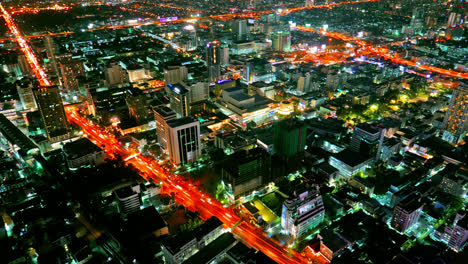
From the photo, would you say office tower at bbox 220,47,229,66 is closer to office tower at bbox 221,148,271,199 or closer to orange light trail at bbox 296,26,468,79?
orange light trail at bbox 296,26,468,79

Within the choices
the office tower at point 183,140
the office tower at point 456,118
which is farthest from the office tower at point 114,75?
the office tower at point 456,118

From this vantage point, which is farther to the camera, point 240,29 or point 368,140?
point 240,29

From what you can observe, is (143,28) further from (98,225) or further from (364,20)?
(98,225)

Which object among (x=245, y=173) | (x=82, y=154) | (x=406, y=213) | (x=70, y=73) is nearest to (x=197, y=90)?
(x=82, y=154)

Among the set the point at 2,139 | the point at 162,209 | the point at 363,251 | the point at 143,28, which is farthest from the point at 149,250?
the point at 143,28

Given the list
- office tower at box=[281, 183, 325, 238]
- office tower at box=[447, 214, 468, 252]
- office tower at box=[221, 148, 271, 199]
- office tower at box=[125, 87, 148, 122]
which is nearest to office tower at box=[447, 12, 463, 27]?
office tower at box=[447, 214, 468, 252]

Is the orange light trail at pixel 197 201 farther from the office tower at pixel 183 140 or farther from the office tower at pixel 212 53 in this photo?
the office tower at pixel 212 53

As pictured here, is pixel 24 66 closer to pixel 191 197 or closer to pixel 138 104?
pixel 138 104
